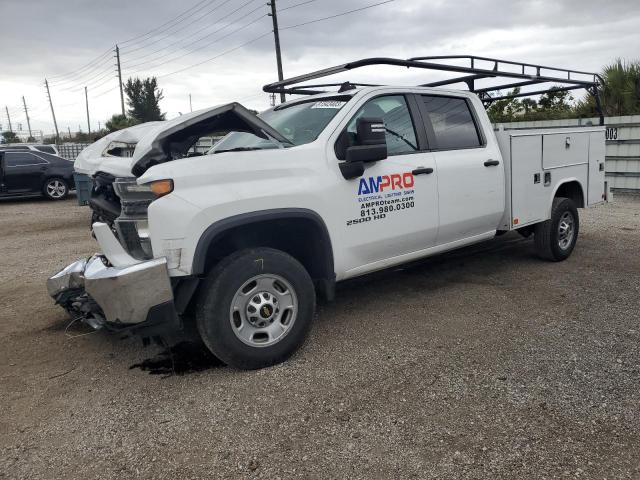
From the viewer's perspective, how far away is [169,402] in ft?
10.7

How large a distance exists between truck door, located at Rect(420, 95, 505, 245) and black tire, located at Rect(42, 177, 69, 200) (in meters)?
13.9

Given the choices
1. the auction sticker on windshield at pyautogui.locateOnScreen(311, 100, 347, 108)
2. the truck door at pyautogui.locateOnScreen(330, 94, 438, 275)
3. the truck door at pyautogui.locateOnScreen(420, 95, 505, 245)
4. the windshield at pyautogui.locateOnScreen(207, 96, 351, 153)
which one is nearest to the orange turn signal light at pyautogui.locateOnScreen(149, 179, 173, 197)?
the windshield at pyautogui.locateOnScreen(207, 96, 351, 153)

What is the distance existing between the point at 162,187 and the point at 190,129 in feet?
2.45

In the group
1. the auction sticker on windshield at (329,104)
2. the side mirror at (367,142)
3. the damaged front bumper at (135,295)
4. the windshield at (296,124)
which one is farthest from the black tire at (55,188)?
the side mirror at (367,142)

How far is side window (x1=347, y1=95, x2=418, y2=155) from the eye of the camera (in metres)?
4.33

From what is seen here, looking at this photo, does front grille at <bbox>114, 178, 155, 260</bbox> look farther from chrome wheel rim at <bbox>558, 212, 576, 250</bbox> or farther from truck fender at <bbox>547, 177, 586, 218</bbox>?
chrome wheel rim at <bbox>558, 212, 576, 250</bbox>

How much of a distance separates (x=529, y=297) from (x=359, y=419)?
8.92ft

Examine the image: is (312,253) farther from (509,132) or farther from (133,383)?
(509,132)

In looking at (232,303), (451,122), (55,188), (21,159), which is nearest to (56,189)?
(55,188)

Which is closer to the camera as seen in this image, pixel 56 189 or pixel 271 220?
pixel 271 220

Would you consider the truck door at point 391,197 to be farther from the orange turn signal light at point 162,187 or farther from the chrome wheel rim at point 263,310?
the orange turn signal light at point 162,187

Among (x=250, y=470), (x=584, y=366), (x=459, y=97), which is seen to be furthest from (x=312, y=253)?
(x=459, y=97)

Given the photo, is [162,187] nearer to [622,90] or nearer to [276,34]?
[622,90]

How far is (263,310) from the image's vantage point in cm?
358
